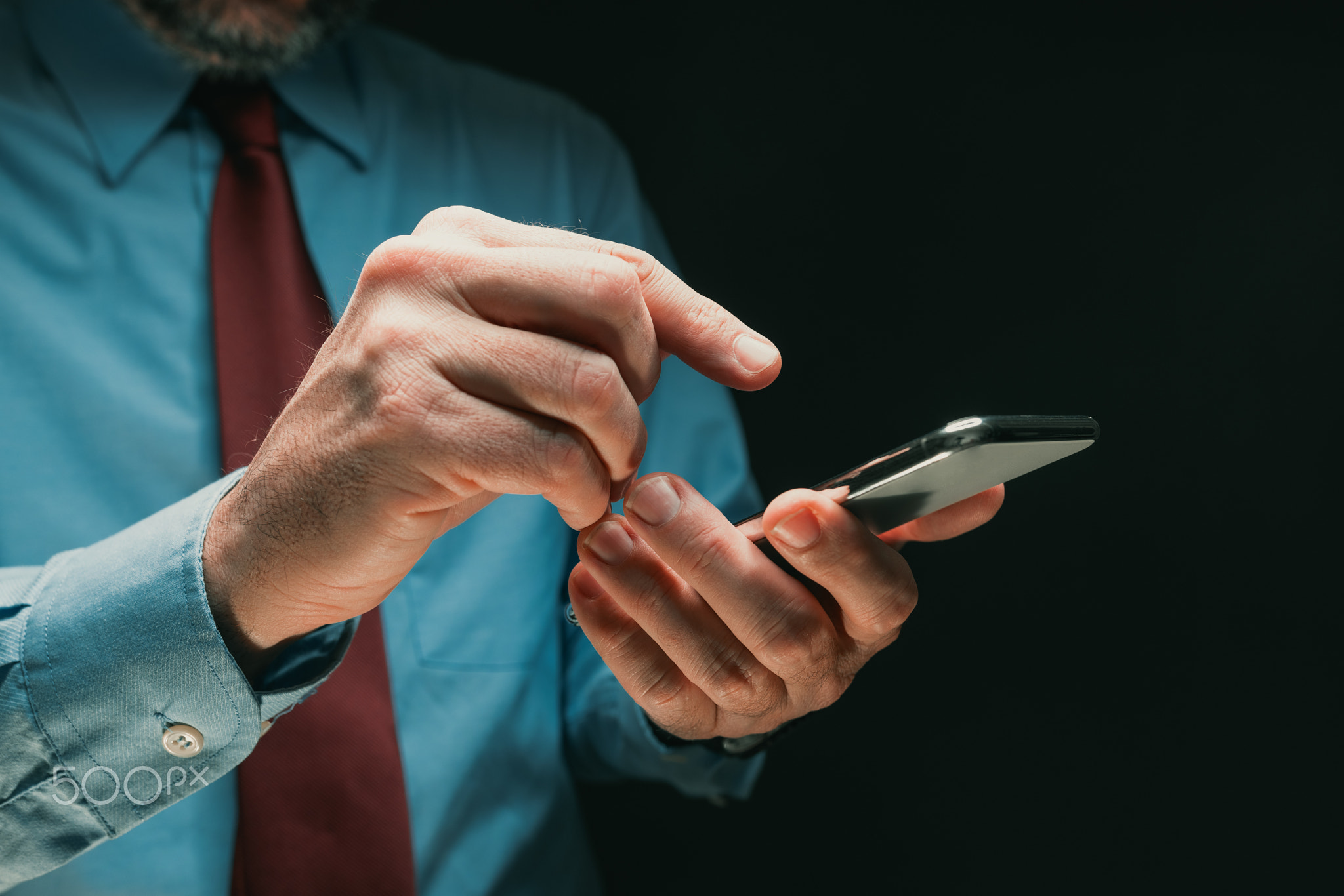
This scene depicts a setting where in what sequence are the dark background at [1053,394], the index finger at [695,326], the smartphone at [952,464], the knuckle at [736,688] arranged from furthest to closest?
the dark background at [1053,394] < the knuckle at [736,688] < the index finger at [695,326] < the smartphone at [952,464]

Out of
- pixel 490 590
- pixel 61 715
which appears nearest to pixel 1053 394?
pixel 490 590

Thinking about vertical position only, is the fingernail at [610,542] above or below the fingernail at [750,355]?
below

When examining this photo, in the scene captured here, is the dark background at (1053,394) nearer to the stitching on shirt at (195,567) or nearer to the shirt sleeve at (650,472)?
the shirt sleeve at (650,472)

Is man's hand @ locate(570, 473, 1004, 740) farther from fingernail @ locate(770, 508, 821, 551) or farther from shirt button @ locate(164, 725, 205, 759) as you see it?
shirt button @ locate(164, 725, 205, 759)

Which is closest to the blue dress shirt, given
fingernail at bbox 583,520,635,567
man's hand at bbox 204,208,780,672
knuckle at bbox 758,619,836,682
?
man's hand at bbox 204,208,780,672

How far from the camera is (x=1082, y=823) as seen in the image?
107cm

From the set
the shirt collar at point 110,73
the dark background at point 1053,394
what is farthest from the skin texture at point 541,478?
the shirt collar at point 110,73

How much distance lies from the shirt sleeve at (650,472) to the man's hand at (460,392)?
569 millimetres

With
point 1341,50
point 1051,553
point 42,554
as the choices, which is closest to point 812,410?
point 1051,553

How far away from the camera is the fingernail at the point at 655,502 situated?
22.3 inches

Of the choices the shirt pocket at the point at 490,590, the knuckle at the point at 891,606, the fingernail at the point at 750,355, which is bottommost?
the shirt pocket at the point at 490,590

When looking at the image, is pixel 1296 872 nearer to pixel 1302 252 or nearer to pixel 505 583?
pixel 1302 252

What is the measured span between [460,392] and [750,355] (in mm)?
202

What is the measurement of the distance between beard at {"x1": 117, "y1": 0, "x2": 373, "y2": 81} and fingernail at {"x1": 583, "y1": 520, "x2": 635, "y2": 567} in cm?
85
